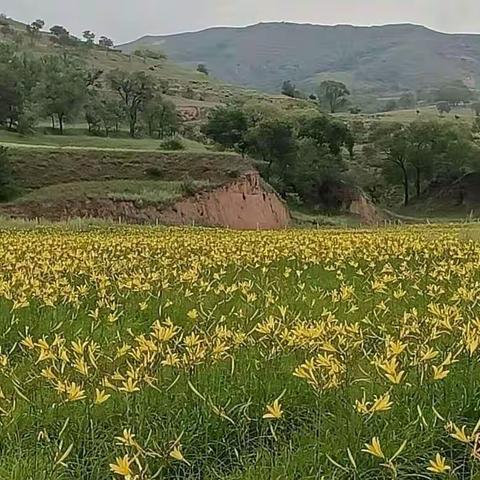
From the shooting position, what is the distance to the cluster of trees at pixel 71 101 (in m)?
66.8

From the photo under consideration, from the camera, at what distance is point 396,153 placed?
69562 millimetres

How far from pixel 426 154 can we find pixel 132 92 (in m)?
30.8

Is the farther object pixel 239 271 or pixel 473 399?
pixel 239 271

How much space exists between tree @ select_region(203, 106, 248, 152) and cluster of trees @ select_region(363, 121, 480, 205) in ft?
46.4

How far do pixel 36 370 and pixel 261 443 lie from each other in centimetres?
168

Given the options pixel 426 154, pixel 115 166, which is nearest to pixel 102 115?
pixel 426 154

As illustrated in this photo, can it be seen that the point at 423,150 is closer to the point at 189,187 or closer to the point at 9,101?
the point at 189,187

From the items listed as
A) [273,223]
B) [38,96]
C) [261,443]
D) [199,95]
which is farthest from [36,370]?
[199,95]

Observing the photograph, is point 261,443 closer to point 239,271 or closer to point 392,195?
point 239,271

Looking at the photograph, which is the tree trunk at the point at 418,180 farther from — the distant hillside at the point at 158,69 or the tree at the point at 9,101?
the distant hillside at the point at 158,69

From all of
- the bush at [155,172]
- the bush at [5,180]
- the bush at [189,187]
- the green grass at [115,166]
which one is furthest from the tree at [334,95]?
the bush at [5,180]

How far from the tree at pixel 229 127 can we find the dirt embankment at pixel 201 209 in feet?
64.0

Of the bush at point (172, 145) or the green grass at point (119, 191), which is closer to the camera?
the green grass at point (119, 191)

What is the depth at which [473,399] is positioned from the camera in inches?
133
